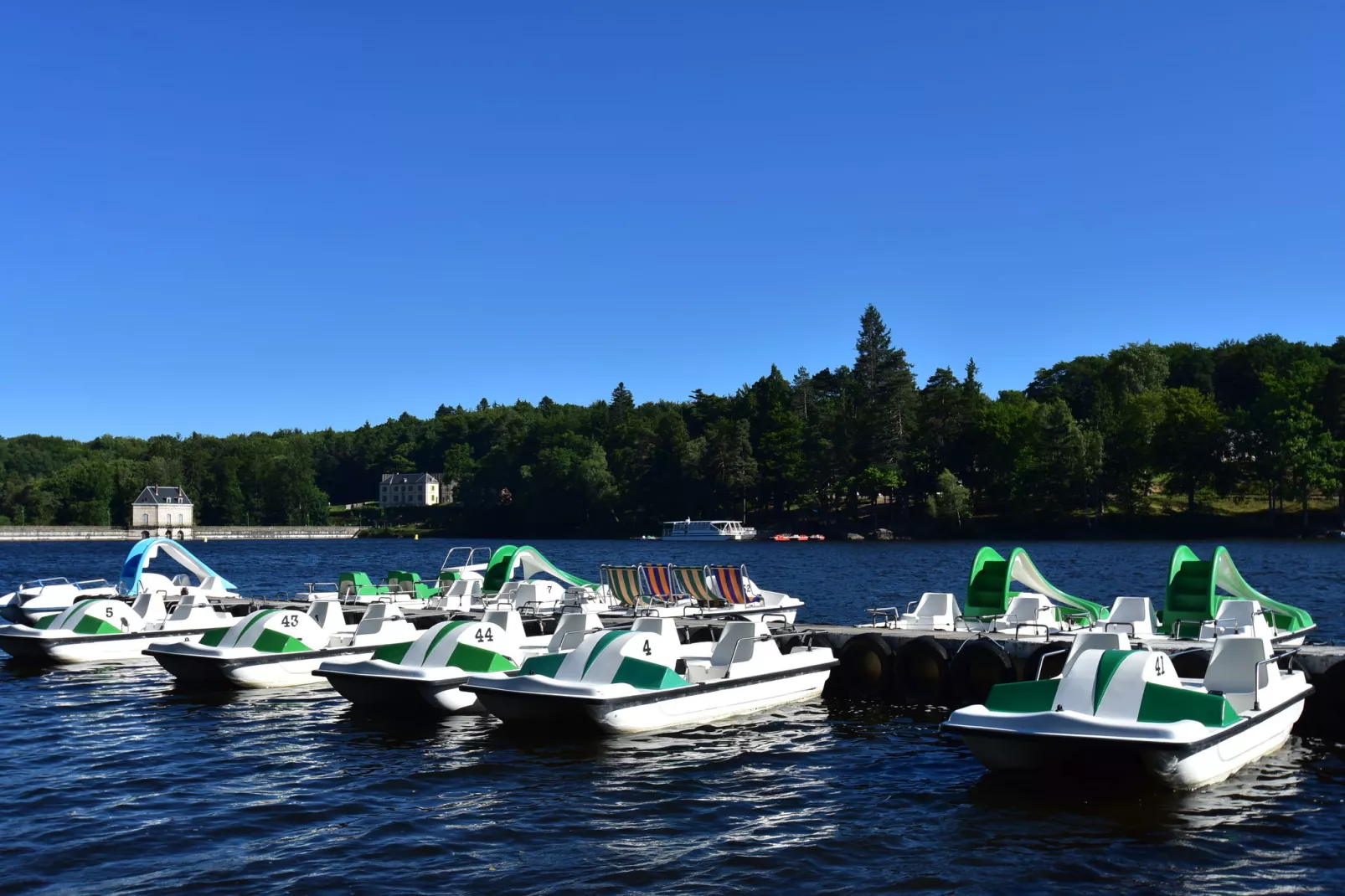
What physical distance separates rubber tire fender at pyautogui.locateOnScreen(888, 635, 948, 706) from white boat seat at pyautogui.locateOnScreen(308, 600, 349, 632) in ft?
45.1

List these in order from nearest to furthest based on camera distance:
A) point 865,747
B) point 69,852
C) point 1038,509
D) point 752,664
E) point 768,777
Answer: point 69,852
point 768,777
point 865,747
point 752,664
point 1038,509

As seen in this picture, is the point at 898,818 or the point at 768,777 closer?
the point at 898,818

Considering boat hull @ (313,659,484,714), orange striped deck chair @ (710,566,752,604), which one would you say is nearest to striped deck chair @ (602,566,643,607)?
orange striped deck chair @ (710,566,752,604)

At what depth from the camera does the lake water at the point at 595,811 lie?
13.2 m

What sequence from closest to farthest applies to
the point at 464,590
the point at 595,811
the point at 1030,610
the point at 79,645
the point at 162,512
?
1. the point at 595,811
2. the point at 1030,610
3. the point at 79,645
4. the point at 464,590
5. the point at 162,512

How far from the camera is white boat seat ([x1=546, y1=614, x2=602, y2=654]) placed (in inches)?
955

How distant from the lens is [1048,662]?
2322cm

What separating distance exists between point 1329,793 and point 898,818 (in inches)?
254

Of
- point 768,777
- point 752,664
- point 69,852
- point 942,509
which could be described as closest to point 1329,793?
point 768,777

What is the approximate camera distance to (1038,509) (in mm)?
126188

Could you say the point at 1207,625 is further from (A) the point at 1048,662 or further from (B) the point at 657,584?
(B) the point at 657,584

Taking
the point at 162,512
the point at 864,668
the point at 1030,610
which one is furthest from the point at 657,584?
the point at 162,512

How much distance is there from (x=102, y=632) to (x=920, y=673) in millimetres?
21369

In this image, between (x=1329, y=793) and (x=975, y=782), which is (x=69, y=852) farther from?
(x=1329, y=793)
